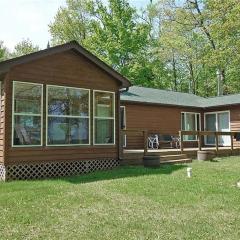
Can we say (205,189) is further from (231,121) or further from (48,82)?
(231,121)

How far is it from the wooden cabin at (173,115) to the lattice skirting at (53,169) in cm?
562

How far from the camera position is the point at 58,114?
1211cm

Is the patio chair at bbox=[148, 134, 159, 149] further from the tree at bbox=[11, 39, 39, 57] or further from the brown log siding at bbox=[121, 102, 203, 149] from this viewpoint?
the tree at bbox=[11, 39, 39, 57]

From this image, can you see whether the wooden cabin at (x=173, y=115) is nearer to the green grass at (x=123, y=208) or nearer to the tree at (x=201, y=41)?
the tree at (x=201, y=41)

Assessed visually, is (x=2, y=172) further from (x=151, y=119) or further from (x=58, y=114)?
(x=151, y=119)

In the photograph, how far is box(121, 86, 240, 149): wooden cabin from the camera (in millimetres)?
19297

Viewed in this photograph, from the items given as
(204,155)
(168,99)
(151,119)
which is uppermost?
(168,99)

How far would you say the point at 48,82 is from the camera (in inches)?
467

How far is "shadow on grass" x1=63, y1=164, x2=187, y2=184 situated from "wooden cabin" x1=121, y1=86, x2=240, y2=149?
17.3ft

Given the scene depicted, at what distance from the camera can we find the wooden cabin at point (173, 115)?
19.3 meters

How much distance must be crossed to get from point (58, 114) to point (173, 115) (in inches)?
418

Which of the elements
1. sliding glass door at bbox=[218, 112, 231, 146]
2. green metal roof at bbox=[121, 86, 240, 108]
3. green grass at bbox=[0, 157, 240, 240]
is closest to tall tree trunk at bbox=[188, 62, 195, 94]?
green metal roof at bbox=[121, 86, 240, 108]

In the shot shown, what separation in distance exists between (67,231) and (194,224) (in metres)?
2.11

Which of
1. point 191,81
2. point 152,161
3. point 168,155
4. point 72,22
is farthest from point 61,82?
point 191,81
